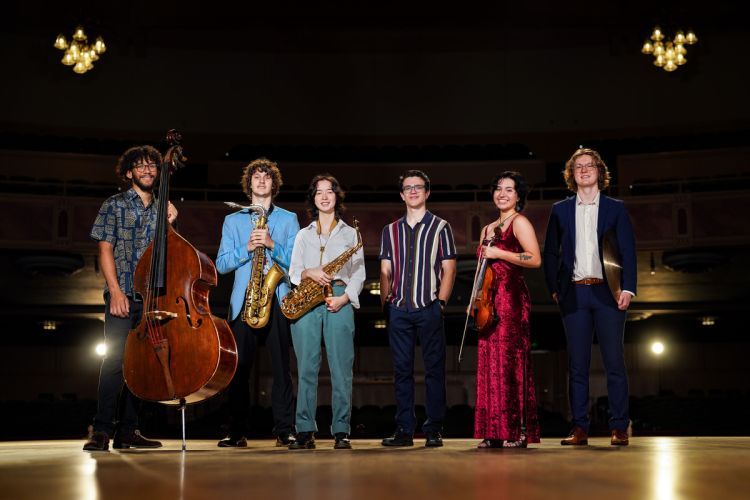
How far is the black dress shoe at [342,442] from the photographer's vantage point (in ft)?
13.3

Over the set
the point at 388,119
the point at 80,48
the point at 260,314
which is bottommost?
the point at 260,314

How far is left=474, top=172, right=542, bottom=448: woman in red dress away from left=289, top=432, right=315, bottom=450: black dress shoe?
82cm

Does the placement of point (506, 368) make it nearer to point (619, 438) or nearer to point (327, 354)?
point (619, 438)

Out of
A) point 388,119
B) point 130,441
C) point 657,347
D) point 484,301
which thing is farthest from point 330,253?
point 657,347

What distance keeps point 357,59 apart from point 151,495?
1665 cm

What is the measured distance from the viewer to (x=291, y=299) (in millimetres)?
4270

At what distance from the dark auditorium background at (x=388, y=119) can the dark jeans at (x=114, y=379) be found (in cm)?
1025

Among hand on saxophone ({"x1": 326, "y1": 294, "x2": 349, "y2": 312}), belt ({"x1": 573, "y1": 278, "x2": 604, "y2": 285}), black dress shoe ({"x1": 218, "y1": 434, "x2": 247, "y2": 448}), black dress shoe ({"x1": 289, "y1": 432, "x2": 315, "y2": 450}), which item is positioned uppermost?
belt ({"x1": 573, "y1": 278, "x2": 604, "y2": 285})

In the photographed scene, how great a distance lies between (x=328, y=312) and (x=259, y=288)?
0.40m

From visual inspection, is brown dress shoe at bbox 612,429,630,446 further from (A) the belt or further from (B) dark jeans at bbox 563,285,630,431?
(A) the belt

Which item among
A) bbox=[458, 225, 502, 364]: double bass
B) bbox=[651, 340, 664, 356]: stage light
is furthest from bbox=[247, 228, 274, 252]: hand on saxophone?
bbox=[651, 340, 664, 356]: stage light

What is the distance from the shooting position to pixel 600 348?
416cm

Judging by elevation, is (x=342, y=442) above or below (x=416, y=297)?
below

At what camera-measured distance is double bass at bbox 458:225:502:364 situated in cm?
411
